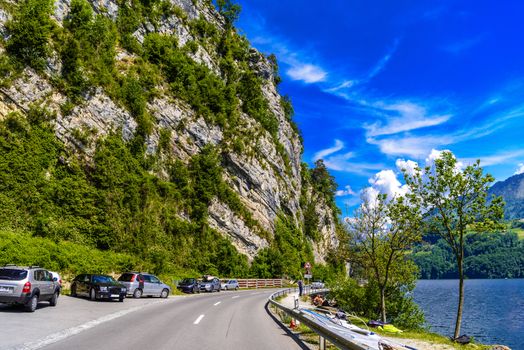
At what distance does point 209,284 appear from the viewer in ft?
139

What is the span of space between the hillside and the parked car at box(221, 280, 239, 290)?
300cm

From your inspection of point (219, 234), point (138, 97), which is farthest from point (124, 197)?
point (219, 234)

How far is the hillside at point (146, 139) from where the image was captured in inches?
1336

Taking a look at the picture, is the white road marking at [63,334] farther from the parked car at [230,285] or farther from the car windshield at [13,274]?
the parked car at [230,285]

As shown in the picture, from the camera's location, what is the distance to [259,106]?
76.2 meters

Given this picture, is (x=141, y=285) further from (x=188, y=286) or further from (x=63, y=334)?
(x=63, y=334)

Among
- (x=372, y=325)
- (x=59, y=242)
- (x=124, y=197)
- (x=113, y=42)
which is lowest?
(x=372, y=325)

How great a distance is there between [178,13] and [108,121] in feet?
96.0

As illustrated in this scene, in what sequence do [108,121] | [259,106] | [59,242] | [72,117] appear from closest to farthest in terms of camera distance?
[59,242] → [72,117] → [108,121] → [259,106]

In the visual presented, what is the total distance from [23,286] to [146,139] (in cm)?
3306

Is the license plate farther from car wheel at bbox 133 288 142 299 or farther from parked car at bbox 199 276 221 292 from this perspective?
parked car at bbox 199 276 221 292

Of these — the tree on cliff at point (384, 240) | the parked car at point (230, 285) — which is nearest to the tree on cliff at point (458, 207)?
the tree on cliff at point (384, 240)

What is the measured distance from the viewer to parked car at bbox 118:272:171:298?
2803cm

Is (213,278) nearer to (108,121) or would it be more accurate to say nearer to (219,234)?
(219,234)
